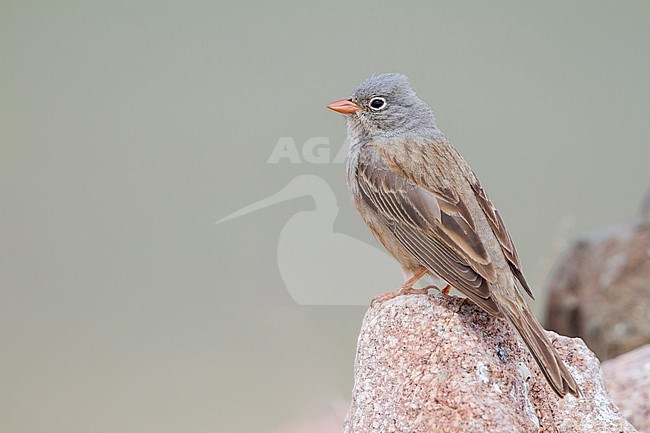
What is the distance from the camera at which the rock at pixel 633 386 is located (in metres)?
6.75

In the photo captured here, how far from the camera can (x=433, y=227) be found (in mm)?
5988

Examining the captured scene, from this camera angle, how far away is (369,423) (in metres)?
5.24

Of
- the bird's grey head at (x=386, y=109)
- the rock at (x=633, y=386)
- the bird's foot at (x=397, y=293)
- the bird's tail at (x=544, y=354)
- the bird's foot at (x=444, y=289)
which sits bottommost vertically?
the rock at (x=633, y=386)

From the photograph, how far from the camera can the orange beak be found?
22.9ft

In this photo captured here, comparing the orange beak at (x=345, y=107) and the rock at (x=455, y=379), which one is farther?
the orange beak at (x=345, y=107)

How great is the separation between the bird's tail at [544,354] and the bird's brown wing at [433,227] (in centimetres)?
15

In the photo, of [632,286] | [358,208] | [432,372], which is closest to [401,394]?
[432,372]

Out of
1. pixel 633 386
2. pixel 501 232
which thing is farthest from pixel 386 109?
pixel 633 386

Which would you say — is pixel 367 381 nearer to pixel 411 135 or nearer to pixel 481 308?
pixel 481 308

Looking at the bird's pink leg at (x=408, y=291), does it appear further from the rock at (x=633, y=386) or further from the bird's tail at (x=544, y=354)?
the rock at (x=633, y=386)

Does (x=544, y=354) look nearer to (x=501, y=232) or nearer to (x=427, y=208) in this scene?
(x=501, y=232)

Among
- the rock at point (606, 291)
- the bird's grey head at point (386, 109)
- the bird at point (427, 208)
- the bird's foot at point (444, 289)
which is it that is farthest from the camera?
the rock at point (606, 291)

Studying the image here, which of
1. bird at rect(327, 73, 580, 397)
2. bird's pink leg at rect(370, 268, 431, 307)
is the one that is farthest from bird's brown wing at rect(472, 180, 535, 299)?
bird's pink leg at rect(370, 268, 431, 307)

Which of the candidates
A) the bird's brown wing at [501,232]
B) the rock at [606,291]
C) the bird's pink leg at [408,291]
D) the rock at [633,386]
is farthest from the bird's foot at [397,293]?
the rock at [606,291]
